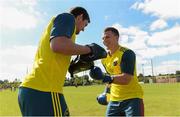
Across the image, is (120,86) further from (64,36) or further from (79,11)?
(64,36)

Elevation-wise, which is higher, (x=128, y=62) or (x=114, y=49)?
(x=114, y=49)

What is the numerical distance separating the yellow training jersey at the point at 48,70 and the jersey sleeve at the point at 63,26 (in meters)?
0.09

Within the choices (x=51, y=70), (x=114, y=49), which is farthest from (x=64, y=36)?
(x=114, y=49)

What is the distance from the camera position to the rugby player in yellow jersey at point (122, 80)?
6.66 meters

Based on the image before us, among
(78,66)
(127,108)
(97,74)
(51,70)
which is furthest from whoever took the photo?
(127,108)

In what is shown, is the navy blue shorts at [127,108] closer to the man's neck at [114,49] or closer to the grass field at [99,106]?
the man's neck at [114,49]

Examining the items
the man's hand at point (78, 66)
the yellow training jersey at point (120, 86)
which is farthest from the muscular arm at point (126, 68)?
the man's hand at point (78, 66)

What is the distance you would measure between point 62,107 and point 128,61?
2669 mm

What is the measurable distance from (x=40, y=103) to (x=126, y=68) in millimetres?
2748

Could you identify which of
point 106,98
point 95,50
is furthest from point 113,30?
point 95,50

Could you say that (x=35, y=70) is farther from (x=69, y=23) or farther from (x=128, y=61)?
(x=128, y=61)

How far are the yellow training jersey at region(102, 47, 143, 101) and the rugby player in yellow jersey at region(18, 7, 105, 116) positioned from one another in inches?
103

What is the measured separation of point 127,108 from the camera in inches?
271

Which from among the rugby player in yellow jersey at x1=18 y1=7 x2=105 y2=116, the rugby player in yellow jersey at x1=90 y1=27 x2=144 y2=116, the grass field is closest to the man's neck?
the rugby player in yellow jersey at x1=90 y1=27 x2=144 y2=116
